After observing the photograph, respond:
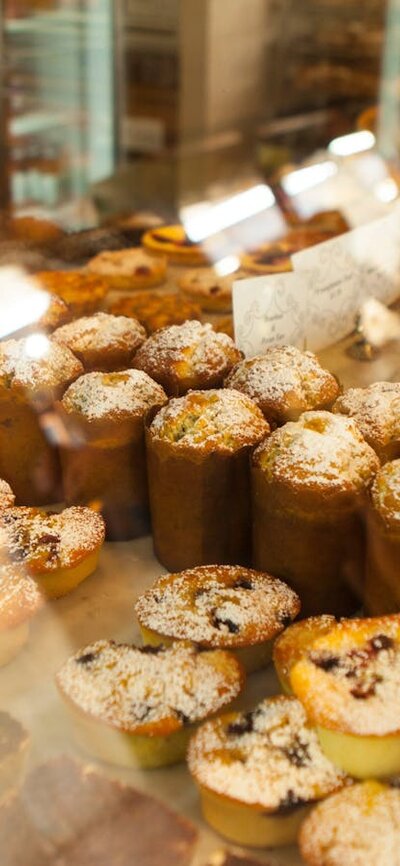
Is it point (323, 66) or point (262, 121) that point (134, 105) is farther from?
point (323, 66)

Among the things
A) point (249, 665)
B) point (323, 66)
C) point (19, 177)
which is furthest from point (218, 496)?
point (323, 66)

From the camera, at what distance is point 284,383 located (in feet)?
6.25

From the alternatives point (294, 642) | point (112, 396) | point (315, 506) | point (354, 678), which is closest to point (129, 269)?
point (112, 396)

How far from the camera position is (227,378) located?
6.64 ft

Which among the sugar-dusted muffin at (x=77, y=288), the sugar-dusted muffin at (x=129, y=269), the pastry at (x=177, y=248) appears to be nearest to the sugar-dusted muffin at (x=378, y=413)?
the sugar-dusted muffin at (x=77, y=288)

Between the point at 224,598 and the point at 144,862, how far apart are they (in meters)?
0.49

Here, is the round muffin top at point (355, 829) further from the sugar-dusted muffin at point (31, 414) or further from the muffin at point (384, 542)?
the sugar-dusted muffin at point (31, 414)

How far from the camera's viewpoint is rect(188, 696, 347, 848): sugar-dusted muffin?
1176 mm

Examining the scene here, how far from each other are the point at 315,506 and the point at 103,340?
877 millimetres

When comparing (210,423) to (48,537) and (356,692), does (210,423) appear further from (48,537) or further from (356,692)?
(356,692)

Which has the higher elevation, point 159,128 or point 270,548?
point 270,548

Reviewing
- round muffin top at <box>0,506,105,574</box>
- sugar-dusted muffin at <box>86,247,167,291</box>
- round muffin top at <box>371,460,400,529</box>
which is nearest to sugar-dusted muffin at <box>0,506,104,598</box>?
round muffin top at <box>0,506,105,574</box>

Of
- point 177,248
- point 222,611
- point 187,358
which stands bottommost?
point 177,248

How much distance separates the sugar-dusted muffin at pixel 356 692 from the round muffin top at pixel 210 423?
46 centimetres
